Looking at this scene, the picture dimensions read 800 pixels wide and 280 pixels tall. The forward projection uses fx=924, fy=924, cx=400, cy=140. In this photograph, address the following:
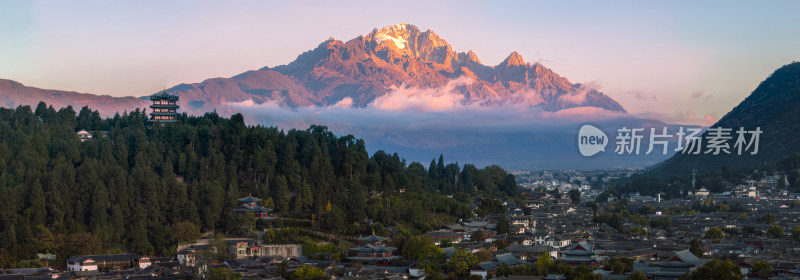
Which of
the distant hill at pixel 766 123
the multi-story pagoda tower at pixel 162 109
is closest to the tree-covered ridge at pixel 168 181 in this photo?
the multi-story pagoda tower at pixel 162 109

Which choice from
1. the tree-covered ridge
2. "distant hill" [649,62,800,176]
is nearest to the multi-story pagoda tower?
the tree-covered ridge

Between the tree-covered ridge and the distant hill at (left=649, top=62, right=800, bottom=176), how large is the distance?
5259 cm

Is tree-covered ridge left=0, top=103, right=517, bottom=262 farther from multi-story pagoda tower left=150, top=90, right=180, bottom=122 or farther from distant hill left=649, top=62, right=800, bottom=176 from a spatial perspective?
distant hill left=649, top=62, right=800, bottom=176

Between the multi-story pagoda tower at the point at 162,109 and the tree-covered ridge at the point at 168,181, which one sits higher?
the multi-story pagoda tower at the point at 162,109

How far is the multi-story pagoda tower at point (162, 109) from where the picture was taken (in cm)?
7900

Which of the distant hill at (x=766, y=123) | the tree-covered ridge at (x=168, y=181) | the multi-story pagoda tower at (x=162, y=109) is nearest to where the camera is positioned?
the tree-covered ridge at (x=168, y=181)

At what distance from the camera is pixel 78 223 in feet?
181

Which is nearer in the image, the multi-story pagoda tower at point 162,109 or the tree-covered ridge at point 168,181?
the tree-covered ridge at point 168,181

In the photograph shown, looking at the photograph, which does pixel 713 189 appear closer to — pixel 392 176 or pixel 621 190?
pixel 621 190

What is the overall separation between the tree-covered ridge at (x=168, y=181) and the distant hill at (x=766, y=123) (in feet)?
173

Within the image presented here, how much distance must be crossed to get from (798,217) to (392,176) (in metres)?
33.9

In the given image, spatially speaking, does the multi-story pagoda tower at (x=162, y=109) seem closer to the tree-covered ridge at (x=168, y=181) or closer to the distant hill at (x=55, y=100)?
the tree-covered ridge at (x=168, y=181)

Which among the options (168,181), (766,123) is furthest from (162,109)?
(766,123)

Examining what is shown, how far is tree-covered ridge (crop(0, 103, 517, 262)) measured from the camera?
55156mm
